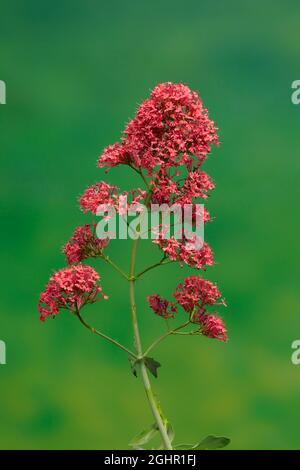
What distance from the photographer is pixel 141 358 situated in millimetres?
6078

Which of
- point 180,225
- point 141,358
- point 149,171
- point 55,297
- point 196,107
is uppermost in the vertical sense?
point 196,107

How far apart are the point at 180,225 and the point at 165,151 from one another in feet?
1.87

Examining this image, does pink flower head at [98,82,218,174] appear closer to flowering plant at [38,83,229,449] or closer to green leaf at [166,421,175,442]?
flowering plant at [38,83,229,449]

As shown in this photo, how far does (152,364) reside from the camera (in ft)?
19.9

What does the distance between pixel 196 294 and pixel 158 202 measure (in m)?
0.77

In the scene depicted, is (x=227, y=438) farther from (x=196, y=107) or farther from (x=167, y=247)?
(x=196, y=107)

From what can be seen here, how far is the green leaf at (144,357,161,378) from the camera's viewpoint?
6.05m

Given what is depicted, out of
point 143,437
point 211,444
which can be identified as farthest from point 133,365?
point 211,444

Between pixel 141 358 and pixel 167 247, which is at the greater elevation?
pixel 167 247

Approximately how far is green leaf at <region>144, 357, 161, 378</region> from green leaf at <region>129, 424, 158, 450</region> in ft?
1.56

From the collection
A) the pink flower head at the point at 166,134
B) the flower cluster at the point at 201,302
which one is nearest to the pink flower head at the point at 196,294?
the flower cluster at the point at 201,302

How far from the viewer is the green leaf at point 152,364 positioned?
238 inches

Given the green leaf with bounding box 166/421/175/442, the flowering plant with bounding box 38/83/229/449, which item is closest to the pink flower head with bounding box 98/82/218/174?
the flowering plant with bounding box 38/83/229/449
